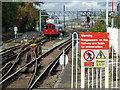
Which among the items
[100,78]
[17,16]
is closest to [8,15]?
[17,16]

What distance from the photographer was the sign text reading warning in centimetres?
610

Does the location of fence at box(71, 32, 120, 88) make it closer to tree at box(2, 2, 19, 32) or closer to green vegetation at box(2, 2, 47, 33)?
green vegetation at box(2, 2, 47, 33)

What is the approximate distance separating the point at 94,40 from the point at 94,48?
0.23 m

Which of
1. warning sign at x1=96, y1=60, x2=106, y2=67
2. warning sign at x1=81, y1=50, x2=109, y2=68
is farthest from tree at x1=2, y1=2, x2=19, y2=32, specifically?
warning sign at x1=96, y1=60, x2=106, y2=67

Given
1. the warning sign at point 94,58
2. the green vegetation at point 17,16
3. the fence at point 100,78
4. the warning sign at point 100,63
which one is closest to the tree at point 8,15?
the green vegetation at point 17,16

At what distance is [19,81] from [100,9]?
40.7 metres

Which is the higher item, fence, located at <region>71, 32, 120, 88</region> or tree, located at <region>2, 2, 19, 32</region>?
tree, located at <region>2, 2, 19, 32</region>

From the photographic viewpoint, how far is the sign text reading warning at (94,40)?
610 cm

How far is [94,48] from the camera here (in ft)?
20.3

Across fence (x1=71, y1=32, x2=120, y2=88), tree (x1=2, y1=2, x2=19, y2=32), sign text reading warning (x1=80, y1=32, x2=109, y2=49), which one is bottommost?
fence (x1=71, y1=32, x2=120, y2=88)

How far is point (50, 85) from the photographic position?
30.9ft

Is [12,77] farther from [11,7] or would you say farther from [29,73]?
[11,7]

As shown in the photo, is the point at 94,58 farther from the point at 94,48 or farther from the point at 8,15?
the point at 8,15

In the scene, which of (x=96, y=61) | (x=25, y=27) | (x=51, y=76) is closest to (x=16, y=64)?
(x=51, y=76)
